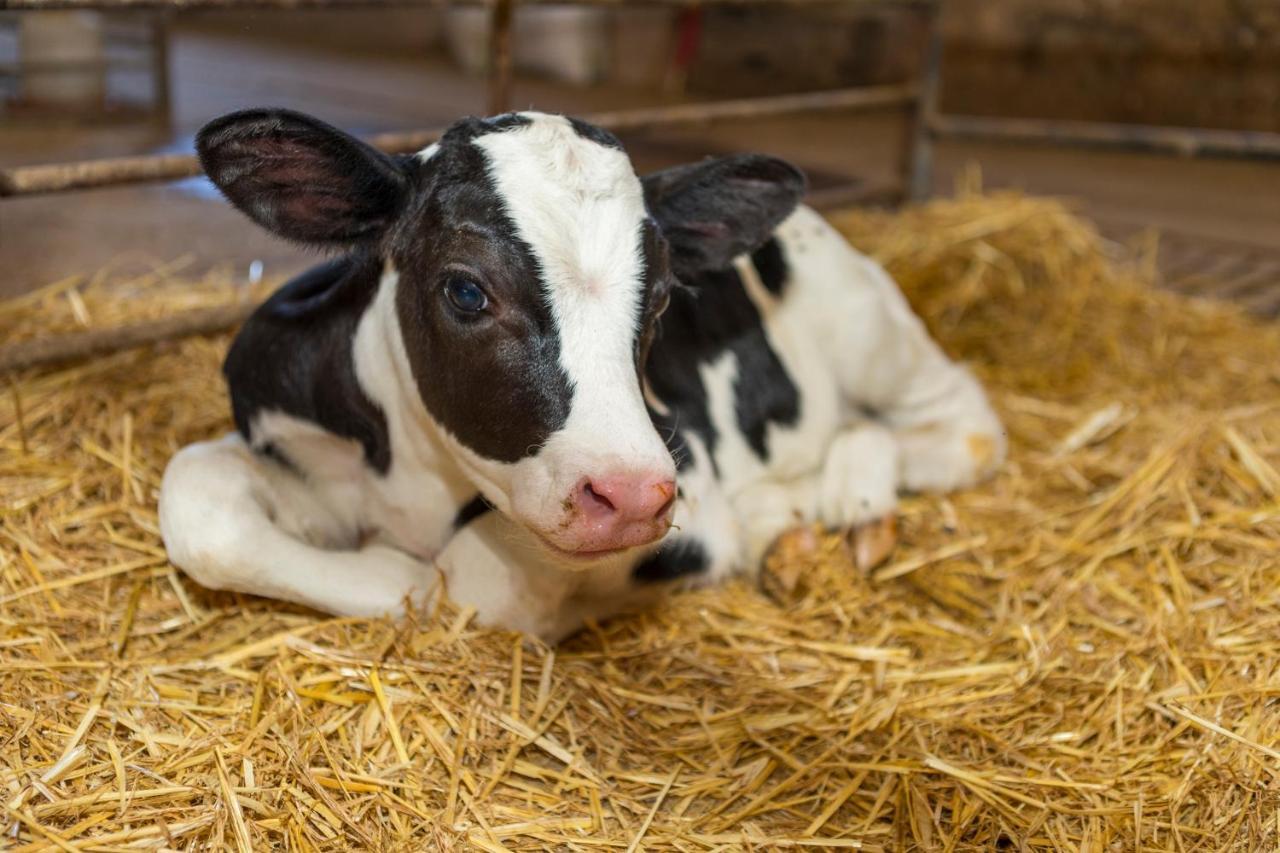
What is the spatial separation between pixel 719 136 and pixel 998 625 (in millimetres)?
7054

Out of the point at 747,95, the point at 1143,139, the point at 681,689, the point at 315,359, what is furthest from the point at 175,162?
the point at 747,95

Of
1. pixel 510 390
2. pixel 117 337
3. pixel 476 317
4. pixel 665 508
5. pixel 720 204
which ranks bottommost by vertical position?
pixel 117 337

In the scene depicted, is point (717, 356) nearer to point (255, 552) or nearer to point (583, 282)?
point (583, 282)

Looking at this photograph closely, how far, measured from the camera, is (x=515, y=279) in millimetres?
2250

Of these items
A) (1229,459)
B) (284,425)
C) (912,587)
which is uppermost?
(284,425)

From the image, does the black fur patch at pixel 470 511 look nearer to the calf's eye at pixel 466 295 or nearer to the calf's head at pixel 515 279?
the calf's head at pixel 515 279

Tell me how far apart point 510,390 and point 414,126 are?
648 centimetres

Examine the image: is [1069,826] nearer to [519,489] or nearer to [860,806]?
[860,806]

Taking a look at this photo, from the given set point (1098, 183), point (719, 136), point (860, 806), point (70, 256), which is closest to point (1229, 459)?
point (860, 806)

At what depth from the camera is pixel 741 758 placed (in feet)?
8.31

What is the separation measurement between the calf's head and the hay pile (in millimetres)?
503

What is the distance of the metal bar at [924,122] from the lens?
6.14 m

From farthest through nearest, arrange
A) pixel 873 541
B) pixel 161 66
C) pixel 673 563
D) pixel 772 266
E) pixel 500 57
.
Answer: pixel 161 66 → pixel 500 57 → pixel 772 266 → pixel 873 541 → pixel 673 563

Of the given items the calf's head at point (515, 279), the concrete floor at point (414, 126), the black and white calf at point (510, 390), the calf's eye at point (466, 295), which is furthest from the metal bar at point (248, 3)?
the calf's eye at point (466, 295)
